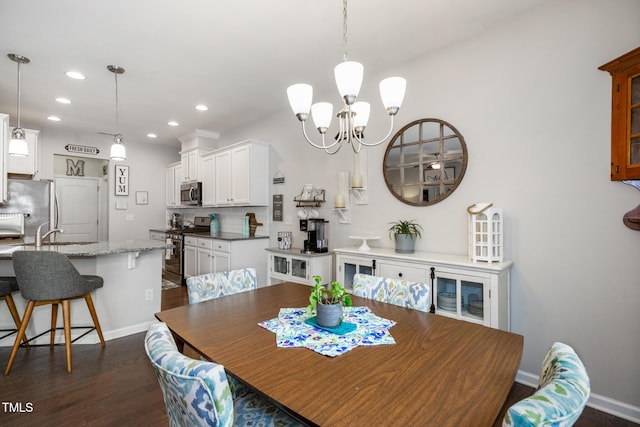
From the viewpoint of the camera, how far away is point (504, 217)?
2.44 metres

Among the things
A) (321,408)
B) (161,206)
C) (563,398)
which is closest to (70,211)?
(161,206)

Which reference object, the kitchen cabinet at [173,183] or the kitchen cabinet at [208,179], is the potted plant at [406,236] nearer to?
the kitchen cabinet at [208,179]

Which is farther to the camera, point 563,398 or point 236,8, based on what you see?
point 236,8

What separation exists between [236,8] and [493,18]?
1902mm

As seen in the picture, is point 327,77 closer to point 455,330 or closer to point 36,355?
point 455,330

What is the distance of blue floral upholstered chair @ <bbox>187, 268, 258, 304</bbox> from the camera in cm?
189

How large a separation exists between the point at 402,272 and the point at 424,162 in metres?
1.03

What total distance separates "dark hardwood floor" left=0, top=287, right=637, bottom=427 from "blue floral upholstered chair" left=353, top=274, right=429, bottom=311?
713 mm

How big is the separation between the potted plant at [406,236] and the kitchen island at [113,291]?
7.74 ft

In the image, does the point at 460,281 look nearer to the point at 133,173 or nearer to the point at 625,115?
the point at 625,115

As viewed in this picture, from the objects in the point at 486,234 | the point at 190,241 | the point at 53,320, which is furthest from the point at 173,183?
the point at 486,234

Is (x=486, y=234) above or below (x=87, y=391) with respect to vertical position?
above

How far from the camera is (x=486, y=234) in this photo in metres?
2.29

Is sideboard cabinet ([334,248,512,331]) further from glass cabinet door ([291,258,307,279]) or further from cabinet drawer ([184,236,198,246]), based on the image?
cabinet drawer ([184,236,198,246])
